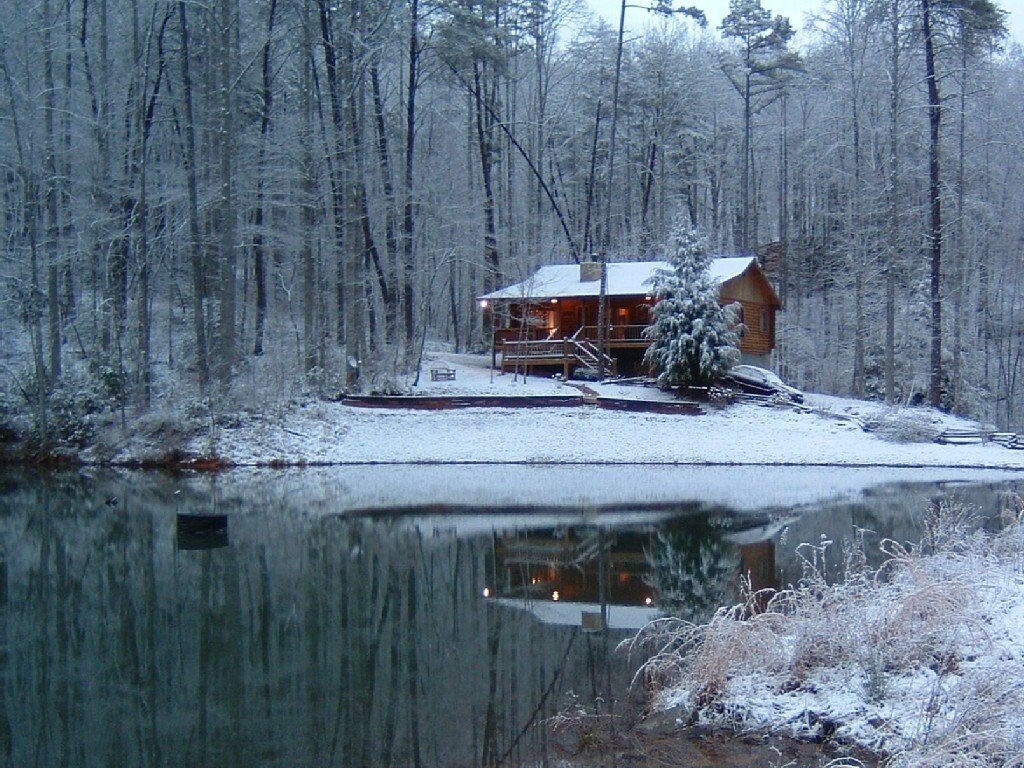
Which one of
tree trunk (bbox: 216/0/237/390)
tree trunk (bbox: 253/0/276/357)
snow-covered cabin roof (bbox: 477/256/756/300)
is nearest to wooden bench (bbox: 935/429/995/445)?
snow-covered cabin roof (bbox: 477/256/756/300)

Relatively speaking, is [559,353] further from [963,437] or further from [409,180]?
[963,437]

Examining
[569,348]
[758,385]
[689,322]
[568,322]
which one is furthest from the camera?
[568,322]

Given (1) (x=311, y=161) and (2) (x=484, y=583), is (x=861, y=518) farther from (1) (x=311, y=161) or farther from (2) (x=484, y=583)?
(1) (x=311, y=161)

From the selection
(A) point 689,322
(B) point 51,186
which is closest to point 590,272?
(A) point 689,322

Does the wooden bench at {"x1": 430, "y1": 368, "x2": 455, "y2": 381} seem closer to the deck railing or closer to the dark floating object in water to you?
the deck railing

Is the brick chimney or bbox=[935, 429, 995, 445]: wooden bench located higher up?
the brick chimney

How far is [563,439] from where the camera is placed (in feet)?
87.8

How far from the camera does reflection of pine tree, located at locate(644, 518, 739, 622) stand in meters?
10.7

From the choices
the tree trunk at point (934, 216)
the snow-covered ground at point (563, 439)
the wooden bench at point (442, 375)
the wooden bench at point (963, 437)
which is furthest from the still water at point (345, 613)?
the wooden bench at point (442, 375)

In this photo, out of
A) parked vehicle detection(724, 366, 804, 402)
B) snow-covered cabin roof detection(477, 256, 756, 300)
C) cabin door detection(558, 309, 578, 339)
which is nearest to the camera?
parked vehicle detection(724, 366, 804, 402)

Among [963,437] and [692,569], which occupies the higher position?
[963,437]

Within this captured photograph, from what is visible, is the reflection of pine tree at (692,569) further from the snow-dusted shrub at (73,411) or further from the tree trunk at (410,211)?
the tree trunk at (410,211)

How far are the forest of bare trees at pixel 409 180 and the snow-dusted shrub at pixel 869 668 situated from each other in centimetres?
2181

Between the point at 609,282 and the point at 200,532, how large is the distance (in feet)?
78.7
